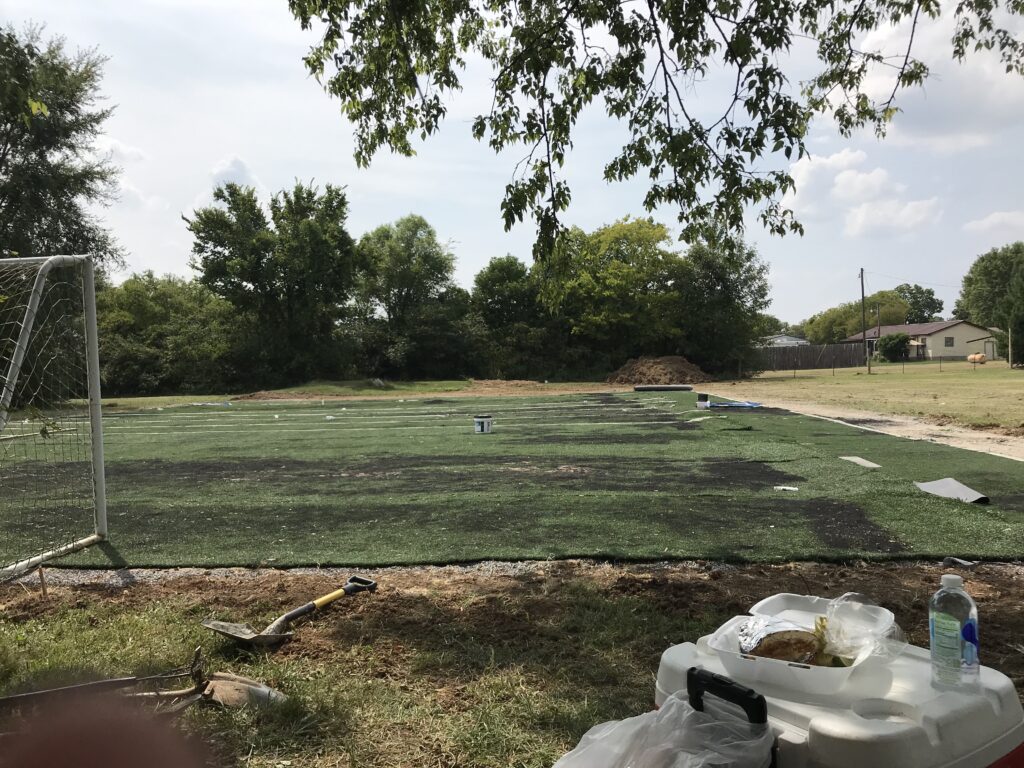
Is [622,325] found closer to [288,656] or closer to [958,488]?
[958,488]

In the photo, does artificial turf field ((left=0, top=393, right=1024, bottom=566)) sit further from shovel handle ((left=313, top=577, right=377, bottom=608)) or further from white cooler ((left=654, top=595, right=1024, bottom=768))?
white cooler ((left=654, top=595, right=1024, bottom=768))

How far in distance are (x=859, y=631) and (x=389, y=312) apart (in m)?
39.9

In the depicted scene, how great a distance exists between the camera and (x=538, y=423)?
15438 mm

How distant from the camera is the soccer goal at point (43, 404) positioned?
4.81 m

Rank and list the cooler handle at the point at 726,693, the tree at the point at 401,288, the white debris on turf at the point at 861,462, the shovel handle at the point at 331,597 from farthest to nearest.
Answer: the tree at the point at 401,288 → the white debris on turf at the point at 861,462 → the shovel handle at the point at 331,597 → the cooler handle at the point at 726,693

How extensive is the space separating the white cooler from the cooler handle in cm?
8

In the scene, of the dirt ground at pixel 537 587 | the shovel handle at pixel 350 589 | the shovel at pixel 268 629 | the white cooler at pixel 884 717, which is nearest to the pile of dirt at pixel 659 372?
the dirt ground at pixel 537 587

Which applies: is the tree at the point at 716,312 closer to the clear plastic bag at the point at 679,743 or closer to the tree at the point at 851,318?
the clear plastic bag at the point at 679,743

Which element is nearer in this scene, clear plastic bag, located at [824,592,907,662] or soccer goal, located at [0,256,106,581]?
clear plastic bag, located at [824,592,907,662]

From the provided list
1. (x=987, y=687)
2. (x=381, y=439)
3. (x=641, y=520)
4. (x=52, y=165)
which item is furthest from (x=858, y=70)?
(x=52, y=165)

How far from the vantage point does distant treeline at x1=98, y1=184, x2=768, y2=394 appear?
110 ft

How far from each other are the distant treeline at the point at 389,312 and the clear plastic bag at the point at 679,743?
1192 inches

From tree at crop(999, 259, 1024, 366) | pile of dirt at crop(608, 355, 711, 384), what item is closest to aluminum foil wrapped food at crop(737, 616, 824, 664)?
pile of dirt at crop(608, 355, 711, 384)

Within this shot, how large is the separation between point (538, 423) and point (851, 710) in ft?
45.3
